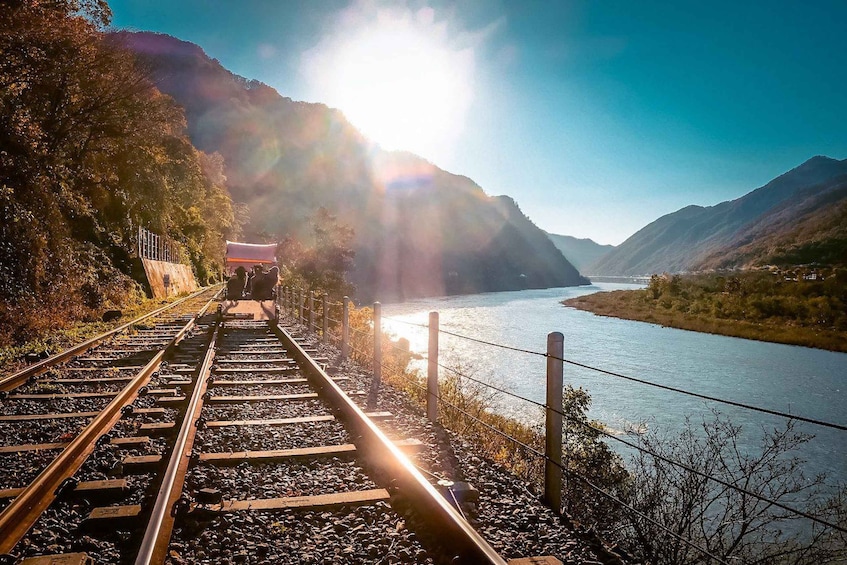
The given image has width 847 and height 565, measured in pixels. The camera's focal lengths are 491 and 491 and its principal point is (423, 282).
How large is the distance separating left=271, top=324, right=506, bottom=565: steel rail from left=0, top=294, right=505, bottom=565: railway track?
11mm

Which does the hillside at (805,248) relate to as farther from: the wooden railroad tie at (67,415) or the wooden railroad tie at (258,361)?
the wooden railroad tie at (67,415)

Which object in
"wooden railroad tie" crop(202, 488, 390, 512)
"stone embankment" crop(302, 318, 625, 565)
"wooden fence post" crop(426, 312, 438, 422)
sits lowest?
"stone embankment" crop(302, 318, 625, 565)

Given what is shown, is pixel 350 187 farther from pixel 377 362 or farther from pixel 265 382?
pixel 265 382

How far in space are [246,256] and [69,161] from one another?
740 centimetres

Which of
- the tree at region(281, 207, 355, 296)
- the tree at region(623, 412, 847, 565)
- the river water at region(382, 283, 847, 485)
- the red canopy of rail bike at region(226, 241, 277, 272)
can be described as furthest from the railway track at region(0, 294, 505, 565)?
the tree at region(281, 207, 355, 296)

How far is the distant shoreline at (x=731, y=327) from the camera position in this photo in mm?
36656

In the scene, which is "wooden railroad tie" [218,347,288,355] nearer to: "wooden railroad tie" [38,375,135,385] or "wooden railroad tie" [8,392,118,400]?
"wooden railroad tie" [38,375,135,385]

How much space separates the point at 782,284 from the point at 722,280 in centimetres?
784

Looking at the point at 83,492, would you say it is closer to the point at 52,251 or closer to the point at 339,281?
the point at 52,251

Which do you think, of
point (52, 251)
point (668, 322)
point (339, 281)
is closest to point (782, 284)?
point (668, 322)

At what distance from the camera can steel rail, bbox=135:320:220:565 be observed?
8.20 feet

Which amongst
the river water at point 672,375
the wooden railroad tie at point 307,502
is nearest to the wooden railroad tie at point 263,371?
the river water at point 672,375

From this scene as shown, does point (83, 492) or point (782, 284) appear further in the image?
point (782, 284)

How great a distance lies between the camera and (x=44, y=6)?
1376 centimetres
